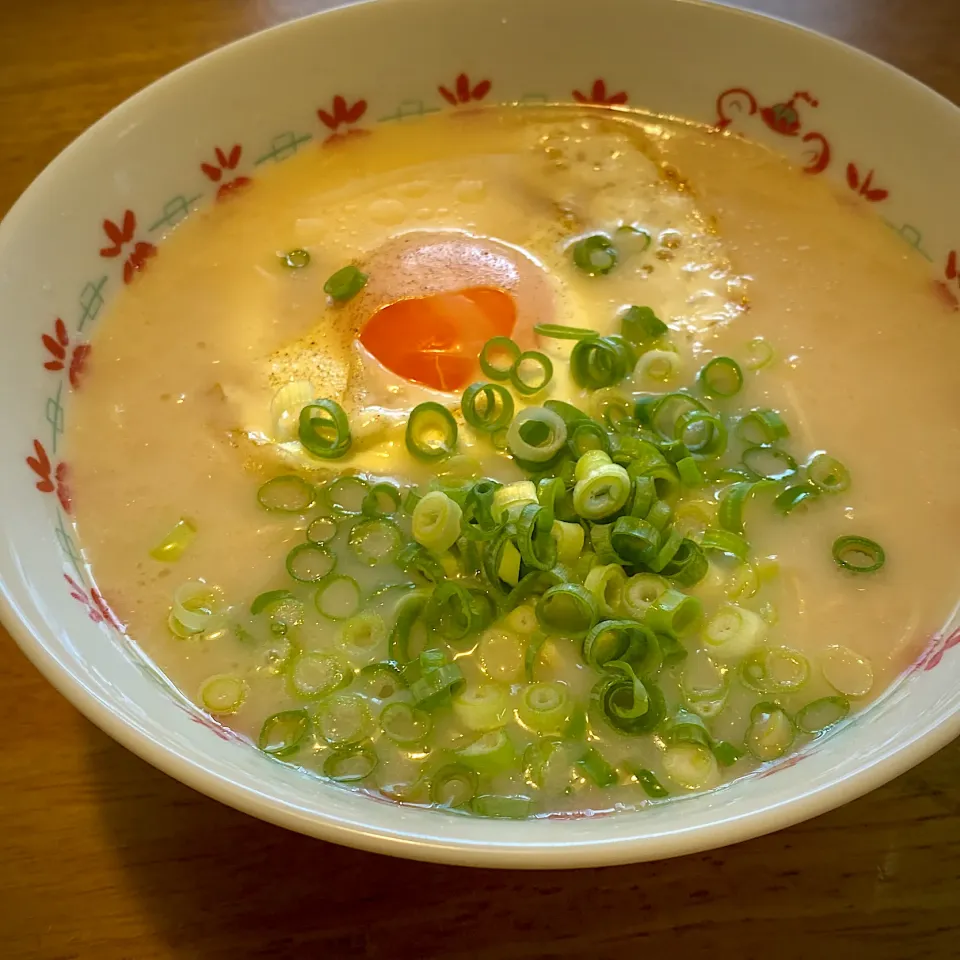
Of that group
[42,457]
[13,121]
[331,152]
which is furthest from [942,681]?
[13,121]

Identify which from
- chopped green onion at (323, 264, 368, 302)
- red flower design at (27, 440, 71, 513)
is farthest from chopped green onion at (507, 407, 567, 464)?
red flower design at (27, 440, 71, 513)

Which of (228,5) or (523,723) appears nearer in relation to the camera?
(523,723)

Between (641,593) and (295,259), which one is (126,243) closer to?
(295,259)

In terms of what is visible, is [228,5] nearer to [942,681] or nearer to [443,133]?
[443,133]

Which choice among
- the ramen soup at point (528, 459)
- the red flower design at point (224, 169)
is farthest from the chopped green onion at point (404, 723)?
the red flower design at point (224, 169)

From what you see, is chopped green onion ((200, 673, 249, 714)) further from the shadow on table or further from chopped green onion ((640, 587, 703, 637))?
chopped green onion ((640, 587, 703, 637))

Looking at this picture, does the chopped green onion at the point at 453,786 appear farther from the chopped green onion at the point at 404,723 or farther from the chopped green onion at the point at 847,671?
the chopped green onion at the point at 847,671
